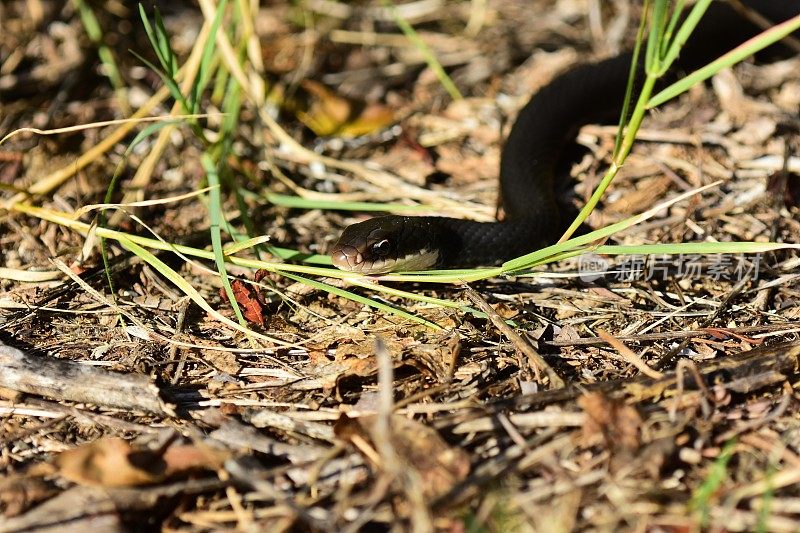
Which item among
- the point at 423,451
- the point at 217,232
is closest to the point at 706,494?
the point at 423,451

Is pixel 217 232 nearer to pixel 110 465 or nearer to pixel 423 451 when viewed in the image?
pixel 110 465

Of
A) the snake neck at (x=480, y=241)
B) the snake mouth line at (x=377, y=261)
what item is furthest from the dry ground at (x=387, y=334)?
the snake neck at (x=480, y=241)

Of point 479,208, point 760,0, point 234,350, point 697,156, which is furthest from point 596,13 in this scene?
point 234,350

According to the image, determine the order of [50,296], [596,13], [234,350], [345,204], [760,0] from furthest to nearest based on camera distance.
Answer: [596,13] → [760,0] → [345,204] → [50,296] → [234,350]

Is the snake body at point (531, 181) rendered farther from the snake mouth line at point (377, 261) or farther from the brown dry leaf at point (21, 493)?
the brown dry leaf at point (21, 493)

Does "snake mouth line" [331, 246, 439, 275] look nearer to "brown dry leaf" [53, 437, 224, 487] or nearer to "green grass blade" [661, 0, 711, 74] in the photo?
"brown dry leaf" [53, 437, 224, 487]

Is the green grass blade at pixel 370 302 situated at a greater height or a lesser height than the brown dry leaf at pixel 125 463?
greater

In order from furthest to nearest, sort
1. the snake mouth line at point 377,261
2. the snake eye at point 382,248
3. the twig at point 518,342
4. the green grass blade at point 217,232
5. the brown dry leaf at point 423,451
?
the snake eye at point 382,248, the snake mouth line at point 377,261, the green grass blade at point 217,232, the twig at point 518,342, the brown dry leaf at point 423,451

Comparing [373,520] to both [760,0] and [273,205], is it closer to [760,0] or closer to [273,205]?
[273,205]
